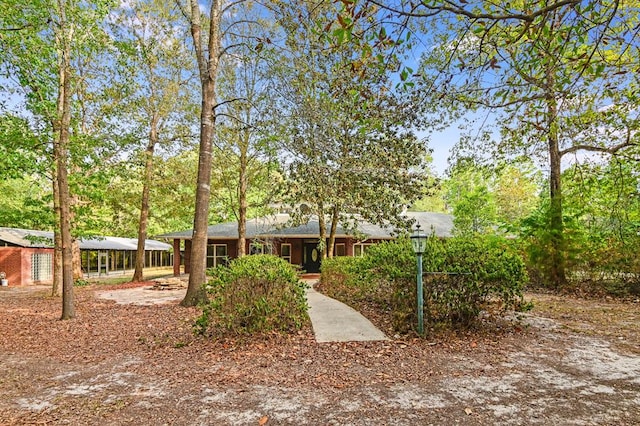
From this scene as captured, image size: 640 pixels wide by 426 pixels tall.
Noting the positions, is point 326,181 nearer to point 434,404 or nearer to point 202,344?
point 202,344

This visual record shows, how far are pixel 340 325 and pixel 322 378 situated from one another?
234 cm

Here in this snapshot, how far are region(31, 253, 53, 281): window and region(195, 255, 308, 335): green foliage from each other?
19.1 meters

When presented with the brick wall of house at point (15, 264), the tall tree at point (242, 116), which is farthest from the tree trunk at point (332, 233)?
the brick wall of house at point (15, 264)

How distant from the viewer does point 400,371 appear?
4.21 m

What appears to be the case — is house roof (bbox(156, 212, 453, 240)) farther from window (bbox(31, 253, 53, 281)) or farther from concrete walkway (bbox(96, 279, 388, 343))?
concrete walkway (bbox(96, 279, 388, 343))

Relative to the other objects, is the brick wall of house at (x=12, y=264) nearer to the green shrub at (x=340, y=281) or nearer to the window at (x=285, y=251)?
the window at (x=285, y=251)

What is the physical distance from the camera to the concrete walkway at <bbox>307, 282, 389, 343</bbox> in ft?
18.4

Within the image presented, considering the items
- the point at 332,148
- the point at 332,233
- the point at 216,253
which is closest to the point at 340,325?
the point at 332,148

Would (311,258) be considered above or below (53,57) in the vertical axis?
below

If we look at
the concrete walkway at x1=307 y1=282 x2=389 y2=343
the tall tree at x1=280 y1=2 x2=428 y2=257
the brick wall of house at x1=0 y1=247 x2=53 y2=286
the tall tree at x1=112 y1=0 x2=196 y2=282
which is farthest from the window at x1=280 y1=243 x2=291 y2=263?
the brick wall of house at x1=0 y1=247 x2=53 y2=286

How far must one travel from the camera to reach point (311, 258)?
21.3m

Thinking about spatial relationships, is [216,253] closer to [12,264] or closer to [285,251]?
[285,251]

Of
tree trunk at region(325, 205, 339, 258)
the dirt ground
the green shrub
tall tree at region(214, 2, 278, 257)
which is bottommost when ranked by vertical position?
the dirt ground

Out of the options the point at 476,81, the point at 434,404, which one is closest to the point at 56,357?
the point at 434,404
